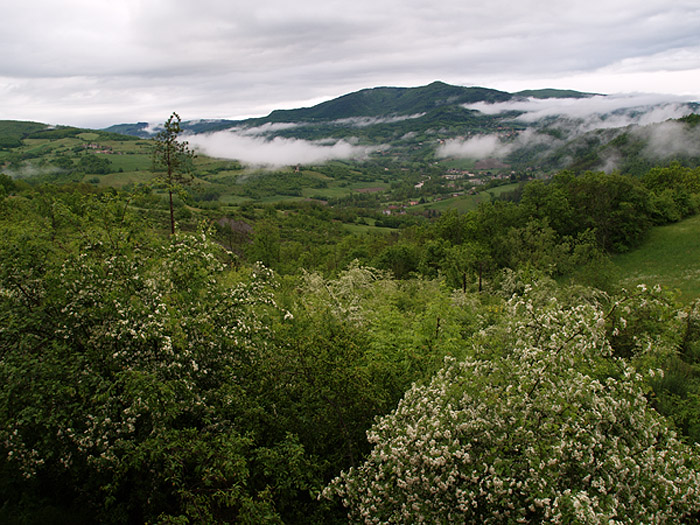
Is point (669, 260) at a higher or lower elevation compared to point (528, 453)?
lower

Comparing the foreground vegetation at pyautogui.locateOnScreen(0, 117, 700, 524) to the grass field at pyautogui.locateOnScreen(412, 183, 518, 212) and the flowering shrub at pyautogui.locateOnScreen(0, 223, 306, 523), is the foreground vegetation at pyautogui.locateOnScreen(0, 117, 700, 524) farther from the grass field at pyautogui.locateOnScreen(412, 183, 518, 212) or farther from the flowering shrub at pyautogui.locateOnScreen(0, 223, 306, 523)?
the grass field at pyautogui.locateOnScreen(412, 183, 518, 212)

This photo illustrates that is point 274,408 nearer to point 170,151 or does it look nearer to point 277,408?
point 277,408

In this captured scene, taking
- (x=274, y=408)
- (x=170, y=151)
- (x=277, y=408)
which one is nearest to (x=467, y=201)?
(x=170, y=151)

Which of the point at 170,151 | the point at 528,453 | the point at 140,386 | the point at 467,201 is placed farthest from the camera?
the point at 467,201

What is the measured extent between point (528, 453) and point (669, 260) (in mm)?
59195

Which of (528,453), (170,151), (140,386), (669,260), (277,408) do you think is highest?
(170,151)

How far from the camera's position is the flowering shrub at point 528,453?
7508mm

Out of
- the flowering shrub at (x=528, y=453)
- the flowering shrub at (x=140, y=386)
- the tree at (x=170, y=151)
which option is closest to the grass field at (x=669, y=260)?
the flowering shrub at (x=528, y=453)

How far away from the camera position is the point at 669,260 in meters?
52.6

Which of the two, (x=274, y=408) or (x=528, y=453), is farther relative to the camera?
(x=274, y=408)

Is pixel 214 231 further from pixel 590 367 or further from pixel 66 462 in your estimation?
pixel 590 367

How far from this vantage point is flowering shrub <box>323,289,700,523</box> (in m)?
7.51

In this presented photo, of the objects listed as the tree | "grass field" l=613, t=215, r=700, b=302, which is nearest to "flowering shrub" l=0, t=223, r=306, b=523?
the tree

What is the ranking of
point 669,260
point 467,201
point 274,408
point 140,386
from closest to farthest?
1. point 140,386
2. point 274,408
3. point 669,260
4. point 467,201
